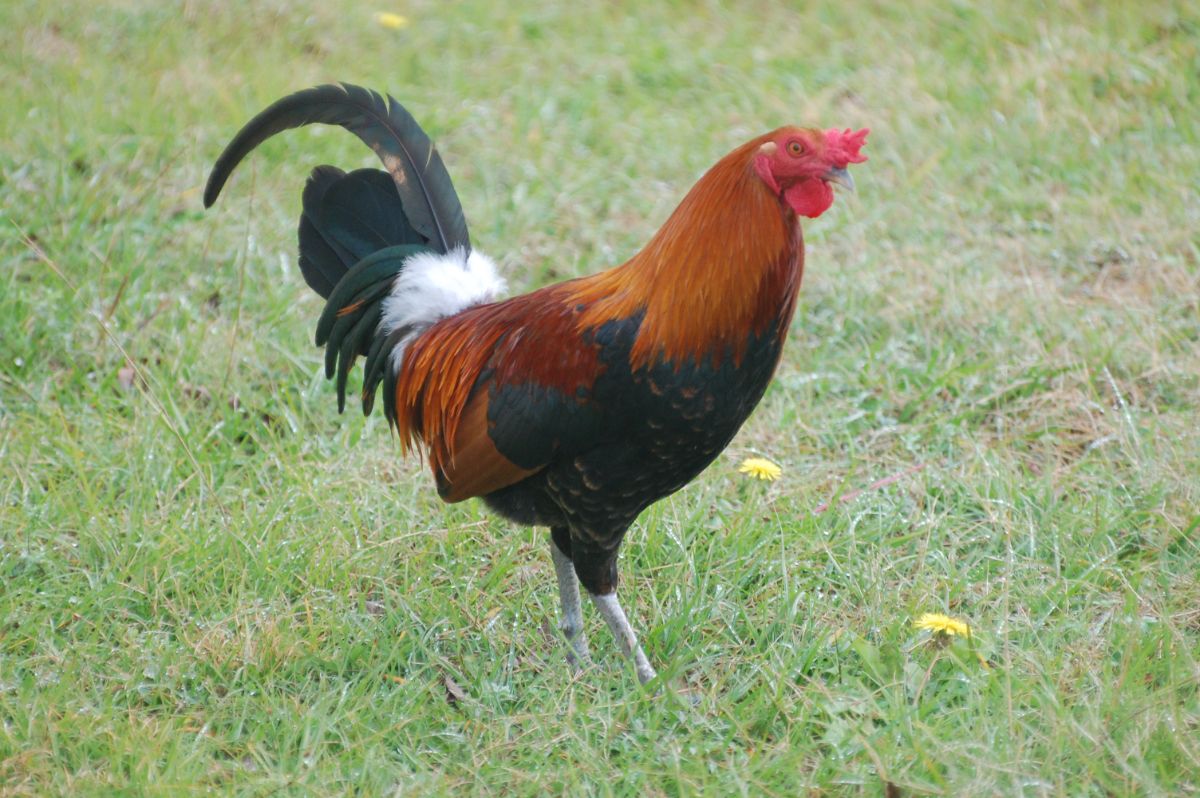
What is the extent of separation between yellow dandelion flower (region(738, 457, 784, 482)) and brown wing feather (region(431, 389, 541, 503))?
1116mm

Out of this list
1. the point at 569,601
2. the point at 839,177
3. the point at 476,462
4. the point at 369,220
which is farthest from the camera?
the point at 369,220

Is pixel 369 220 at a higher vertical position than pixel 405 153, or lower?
lower

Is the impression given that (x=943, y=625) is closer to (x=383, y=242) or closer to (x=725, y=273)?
(x=725, y=273)

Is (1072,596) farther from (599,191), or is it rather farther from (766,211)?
(599,191)

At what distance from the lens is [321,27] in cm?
735

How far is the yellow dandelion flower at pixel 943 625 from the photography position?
324cm

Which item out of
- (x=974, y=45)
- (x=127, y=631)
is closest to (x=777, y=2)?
(x=974, y=45)

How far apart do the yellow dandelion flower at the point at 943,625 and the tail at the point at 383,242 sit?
1.60 metres

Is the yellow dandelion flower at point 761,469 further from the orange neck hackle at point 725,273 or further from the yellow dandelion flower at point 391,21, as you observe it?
the yellow dandelion flower at point 391,21

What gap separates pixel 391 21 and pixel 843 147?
17.4 feet

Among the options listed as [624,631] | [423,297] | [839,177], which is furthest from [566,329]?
[624,631]

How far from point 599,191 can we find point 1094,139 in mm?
2632

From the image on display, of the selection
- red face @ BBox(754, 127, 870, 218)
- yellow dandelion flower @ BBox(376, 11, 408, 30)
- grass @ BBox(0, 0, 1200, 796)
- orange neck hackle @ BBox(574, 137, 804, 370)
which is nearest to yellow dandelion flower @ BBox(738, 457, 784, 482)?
grass @ BBox(0, 0, 1200, 796)

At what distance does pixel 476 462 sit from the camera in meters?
3.18
